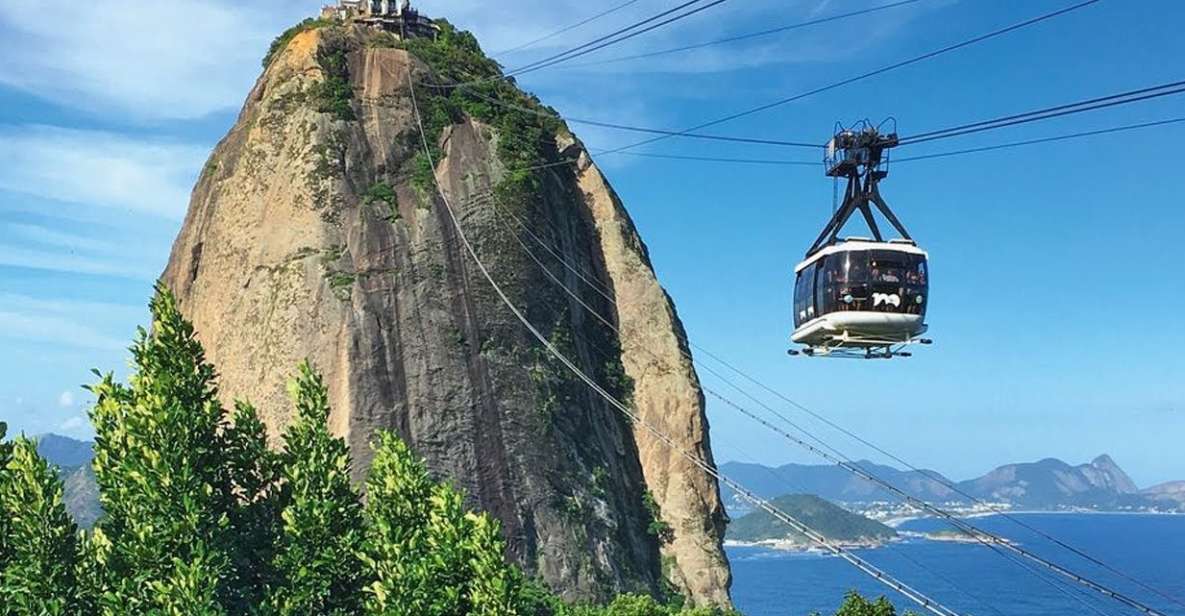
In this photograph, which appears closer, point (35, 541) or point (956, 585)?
point (35, 541)

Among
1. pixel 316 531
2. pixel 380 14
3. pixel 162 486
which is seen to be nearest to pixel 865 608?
pixel 316 531

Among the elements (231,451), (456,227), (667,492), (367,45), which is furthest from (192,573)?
(367,45)

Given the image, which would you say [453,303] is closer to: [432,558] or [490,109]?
[490,109]

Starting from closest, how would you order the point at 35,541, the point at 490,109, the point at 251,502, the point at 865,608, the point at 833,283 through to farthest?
1. the point at 35,541
2. the point at 833,283
3. the point at 865,608
4. the point at 251,502
5. the point at 490,109

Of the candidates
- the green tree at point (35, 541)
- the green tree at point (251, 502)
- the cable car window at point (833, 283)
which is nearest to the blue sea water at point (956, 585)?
the green tree at point (251, 502)

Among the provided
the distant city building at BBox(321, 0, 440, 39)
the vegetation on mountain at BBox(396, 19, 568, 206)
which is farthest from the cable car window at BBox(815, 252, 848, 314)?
the distant city building at BBox(321, 0, 440, 39)
